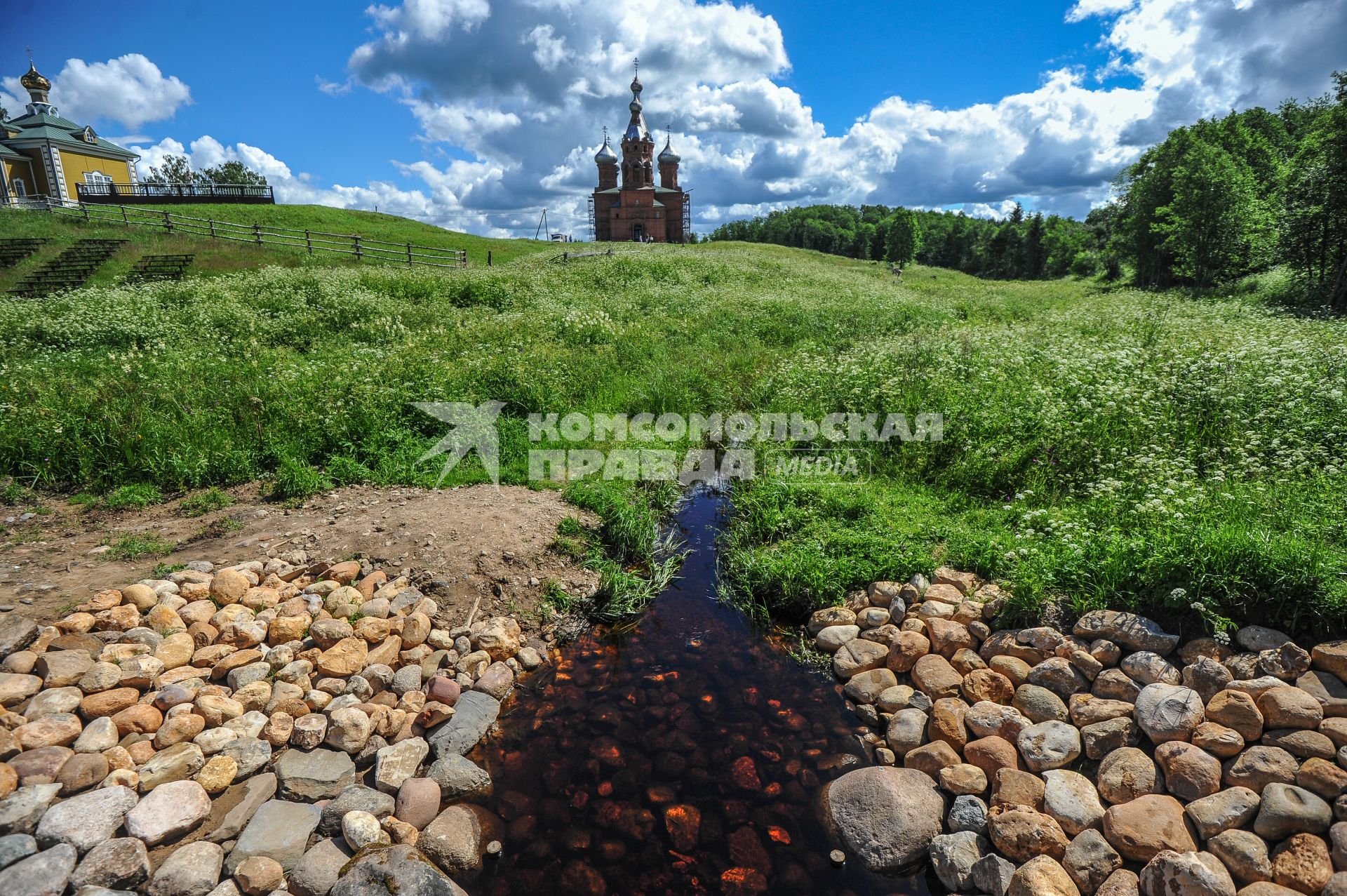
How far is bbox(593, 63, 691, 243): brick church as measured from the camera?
77.9 metres

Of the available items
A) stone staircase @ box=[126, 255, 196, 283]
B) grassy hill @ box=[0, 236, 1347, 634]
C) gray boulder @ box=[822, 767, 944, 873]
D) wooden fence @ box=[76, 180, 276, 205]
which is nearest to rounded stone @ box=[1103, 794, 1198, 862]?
gray boulder @ box=[822, 767, 944, 873]

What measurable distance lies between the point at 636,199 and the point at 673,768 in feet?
264

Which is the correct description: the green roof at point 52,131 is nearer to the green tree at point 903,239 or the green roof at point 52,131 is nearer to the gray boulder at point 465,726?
the gray boulder at point 465,726

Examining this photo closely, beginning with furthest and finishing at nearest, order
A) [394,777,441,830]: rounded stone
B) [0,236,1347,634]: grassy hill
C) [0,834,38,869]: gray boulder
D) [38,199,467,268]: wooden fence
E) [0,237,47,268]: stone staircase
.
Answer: [38,199,467,268]: wooden fence → [0,237,47,268]: stone staircase → [0,236,1347,634]: grassy hill → [394,777,441,830]: rounded stone → [0,834,38,869]: gray boulder

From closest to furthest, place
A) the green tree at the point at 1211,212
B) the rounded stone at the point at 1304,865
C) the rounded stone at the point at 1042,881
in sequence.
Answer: the rounded stone at the point at 1304,865, the rounded stone at the point at 1042,881, the green tree at the point at 1211,212

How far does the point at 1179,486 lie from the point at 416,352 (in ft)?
40.9

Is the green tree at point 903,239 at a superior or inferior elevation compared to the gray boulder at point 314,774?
superior

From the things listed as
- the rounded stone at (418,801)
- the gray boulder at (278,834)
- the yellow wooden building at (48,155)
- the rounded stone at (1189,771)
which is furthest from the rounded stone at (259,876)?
the yellow wooden building at (48,155)

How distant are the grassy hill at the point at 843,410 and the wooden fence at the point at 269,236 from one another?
14.7 m

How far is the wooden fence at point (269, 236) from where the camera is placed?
105ft

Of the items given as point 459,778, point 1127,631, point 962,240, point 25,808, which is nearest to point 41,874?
point 25,808

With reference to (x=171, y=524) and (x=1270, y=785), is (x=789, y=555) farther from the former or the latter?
(x=171, y=524)

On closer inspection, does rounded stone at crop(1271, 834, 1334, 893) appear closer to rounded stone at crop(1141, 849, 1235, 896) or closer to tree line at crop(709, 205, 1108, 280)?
rounded stone at crop(1141, 849, 1235, 896)

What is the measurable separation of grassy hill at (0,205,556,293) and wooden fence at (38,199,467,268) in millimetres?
793
